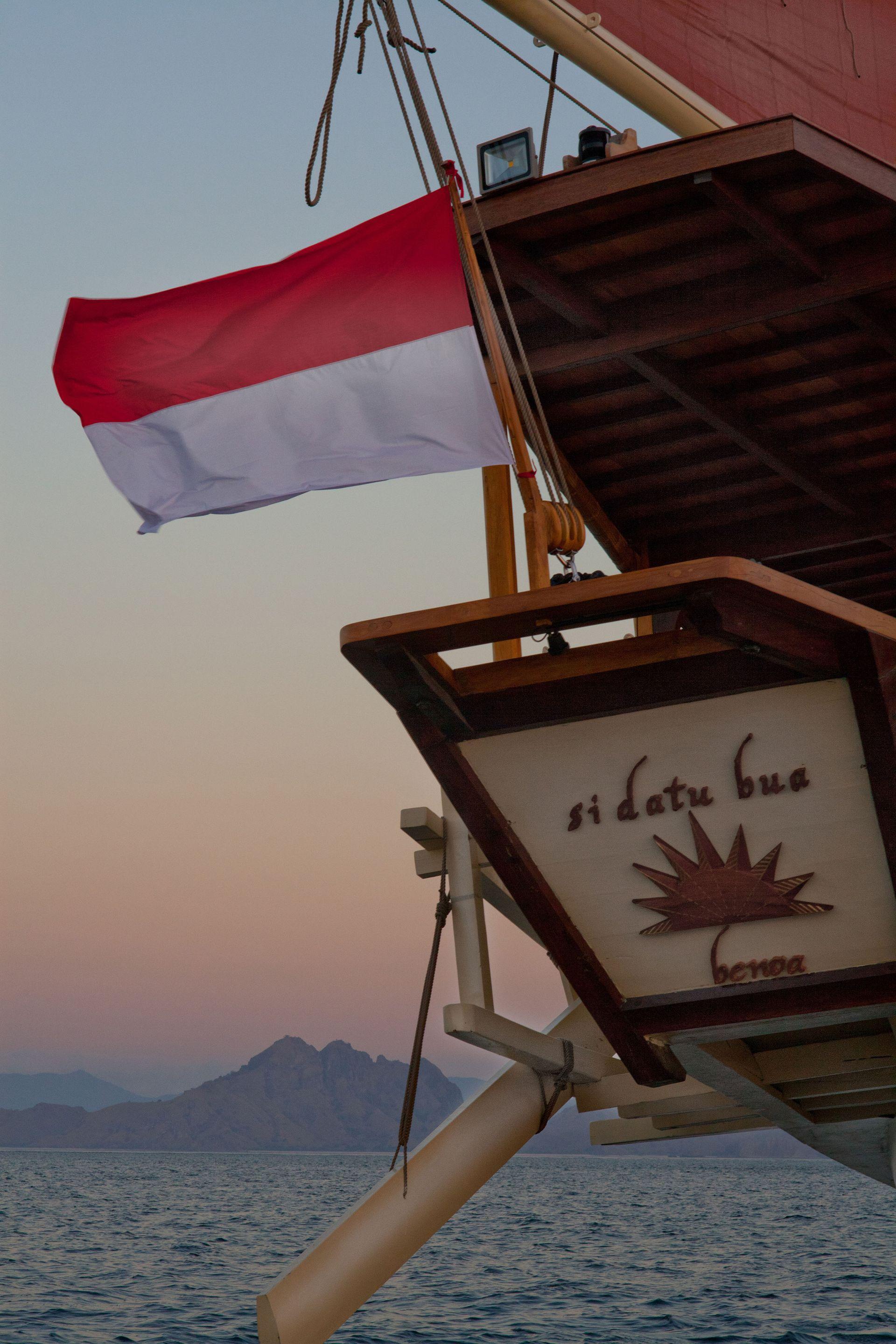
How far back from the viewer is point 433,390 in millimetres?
6383

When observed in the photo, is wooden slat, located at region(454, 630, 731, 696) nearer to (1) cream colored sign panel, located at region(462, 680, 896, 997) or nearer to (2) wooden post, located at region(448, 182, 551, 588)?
(1) cream colored sign panel, located at region(462, 680, 896, 997)

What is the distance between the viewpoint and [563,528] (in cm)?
622

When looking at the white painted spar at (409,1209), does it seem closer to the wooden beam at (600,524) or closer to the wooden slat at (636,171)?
the wooden beam at (600,524)

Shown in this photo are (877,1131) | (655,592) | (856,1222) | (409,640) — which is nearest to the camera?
(655,592)

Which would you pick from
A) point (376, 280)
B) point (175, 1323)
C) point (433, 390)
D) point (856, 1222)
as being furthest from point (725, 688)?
point (856, 1222)

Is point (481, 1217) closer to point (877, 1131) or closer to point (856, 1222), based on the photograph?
point (856, 1222)

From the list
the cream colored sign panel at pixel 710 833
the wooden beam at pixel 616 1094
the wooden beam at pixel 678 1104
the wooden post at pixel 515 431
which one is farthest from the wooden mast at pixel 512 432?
the wooden beam at pixel 678 1104

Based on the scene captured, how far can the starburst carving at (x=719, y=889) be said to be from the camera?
5836mm

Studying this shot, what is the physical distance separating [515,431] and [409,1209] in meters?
4.57

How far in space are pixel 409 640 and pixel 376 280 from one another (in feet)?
6.99

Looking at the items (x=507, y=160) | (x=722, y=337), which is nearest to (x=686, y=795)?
(x=507, y=160)

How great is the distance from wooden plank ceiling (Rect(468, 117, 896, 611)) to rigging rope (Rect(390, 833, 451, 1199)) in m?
3.13

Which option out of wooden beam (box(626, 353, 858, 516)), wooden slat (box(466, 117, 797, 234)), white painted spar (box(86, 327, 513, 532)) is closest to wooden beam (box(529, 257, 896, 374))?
wooden beam (box(626, 353, 858, 516))

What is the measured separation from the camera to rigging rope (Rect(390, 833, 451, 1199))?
777 cm
